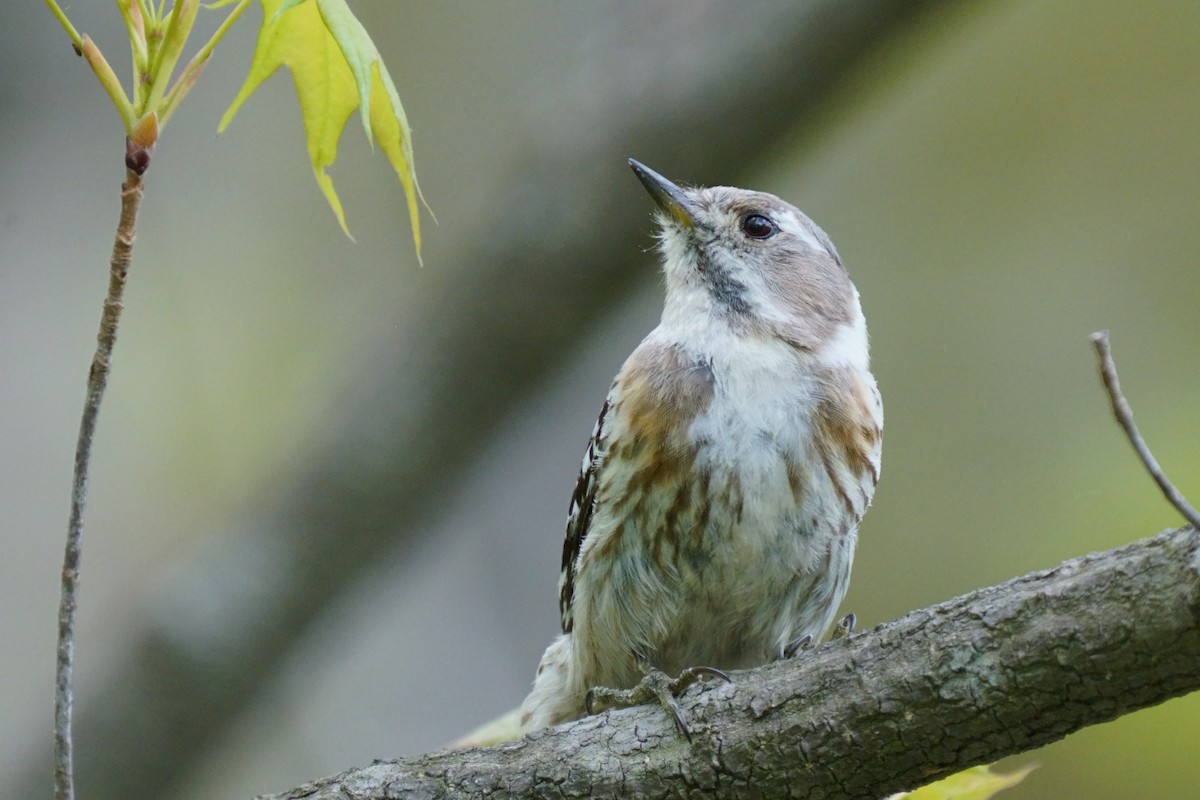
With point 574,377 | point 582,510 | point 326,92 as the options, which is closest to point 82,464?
point 326,92

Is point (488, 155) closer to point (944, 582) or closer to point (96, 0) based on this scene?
point (96, 0)

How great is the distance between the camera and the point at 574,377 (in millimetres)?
6852

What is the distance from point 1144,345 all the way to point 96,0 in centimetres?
633

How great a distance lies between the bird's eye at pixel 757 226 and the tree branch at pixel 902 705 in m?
1.92

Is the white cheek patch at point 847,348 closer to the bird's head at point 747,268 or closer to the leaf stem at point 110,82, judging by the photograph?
the bird's head at point 747,268

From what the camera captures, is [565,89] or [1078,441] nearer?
[565,89]

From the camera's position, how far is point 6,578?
7.54 m

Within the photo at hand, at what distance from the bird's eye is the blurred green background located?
247 cm

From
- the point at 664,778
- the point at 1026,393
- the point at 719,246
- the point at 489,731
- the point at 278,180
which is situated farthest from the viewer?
the point at 278,180

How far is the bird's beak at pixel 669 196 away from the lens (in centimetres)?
453

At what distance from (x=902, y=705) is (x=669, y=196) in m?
2.28

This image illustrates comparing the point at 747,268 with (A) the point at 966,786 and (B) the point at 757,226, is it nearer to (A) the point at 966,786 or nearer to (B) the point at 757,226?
(B) the point at 757,226

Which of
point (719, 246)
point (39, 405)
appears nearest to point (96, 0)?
point (39, 405)

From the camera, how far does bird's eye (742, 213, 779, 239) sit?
15.1 ft
